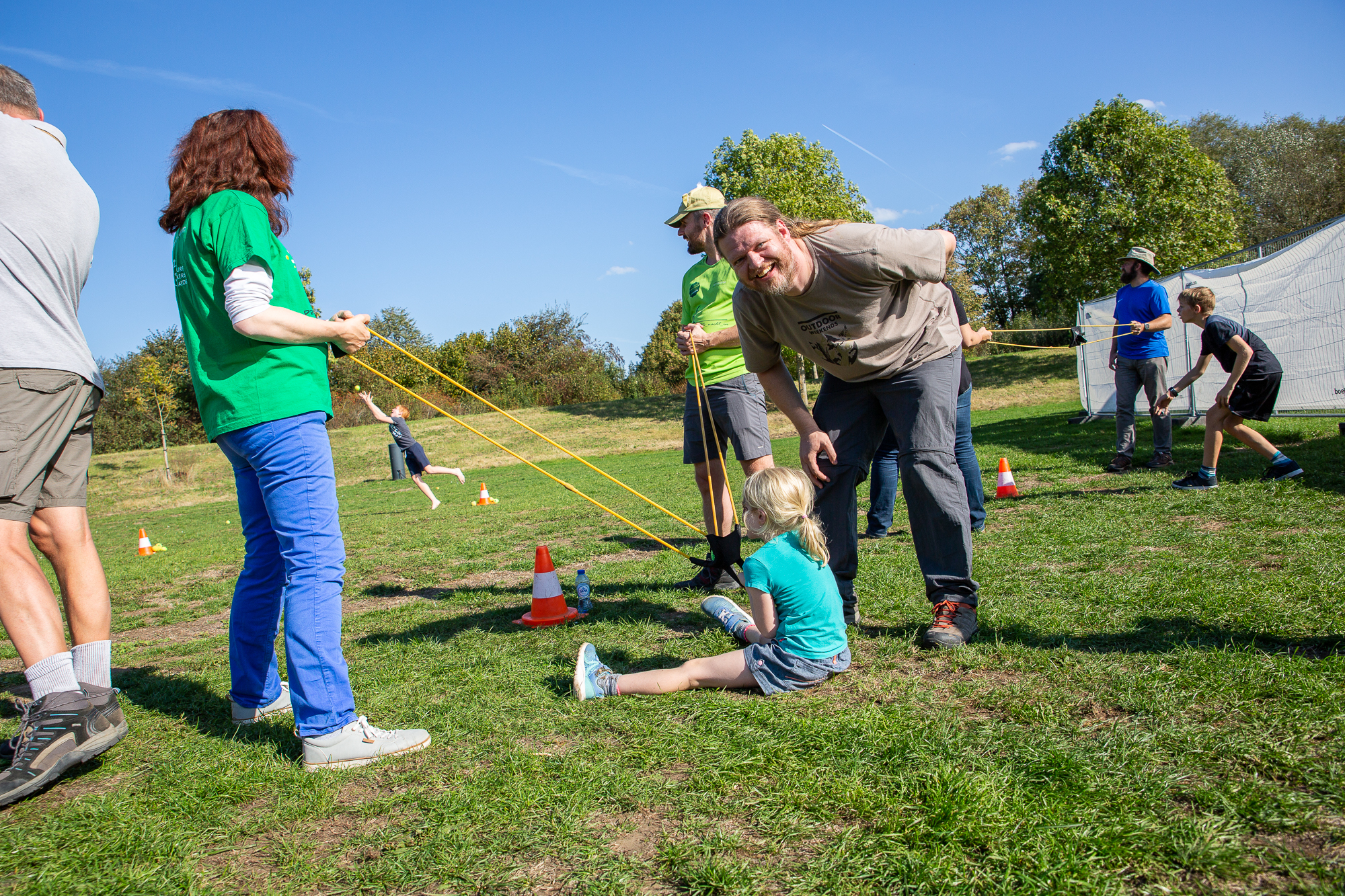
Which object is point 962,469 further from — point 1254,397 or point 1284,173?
point 1284,173

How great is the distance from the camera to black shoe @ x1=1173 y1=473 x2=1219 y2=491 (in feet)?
20.4

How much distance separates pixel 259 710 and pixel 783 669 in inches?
82.6

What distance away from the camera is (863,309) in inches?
128

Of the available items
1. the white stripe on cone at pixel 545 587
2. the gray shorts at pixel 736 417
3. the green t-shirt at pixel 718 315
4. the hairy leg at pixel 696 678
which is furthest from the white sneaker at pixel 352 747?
the green t-shirt at pixel 718 315

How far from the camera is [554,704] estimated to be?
299 centimetres

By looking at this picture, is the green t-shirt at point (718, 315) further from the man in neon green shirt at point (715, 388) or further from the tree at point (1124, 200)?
the tree at point (1124, 200)

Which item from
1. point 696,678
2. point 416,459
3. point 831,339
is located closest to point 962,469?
point 831,339

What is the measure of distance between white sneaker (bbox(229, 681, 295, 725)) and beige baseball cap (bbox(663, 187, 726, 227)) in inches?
133

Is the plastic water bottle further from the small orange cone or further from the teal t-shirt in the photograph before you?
the small orange cone

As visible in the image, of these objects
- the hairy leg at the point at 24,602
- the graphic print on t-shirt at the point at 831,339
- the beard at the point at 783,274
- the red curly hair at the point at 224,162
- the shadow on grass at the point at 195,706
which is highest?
the red curly hair at the point at 224,162

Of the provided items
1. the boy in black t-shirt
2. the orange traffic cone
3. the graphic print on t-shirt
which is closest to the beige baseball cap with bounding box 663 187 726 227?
the graphic print on t-shirt

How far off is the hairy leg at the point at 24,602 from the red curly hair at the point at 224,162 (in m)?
1.22

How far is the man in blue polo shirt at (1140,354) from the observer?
768cm

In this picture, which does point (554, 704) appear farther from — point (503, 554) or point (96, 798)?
point (503, 554)
